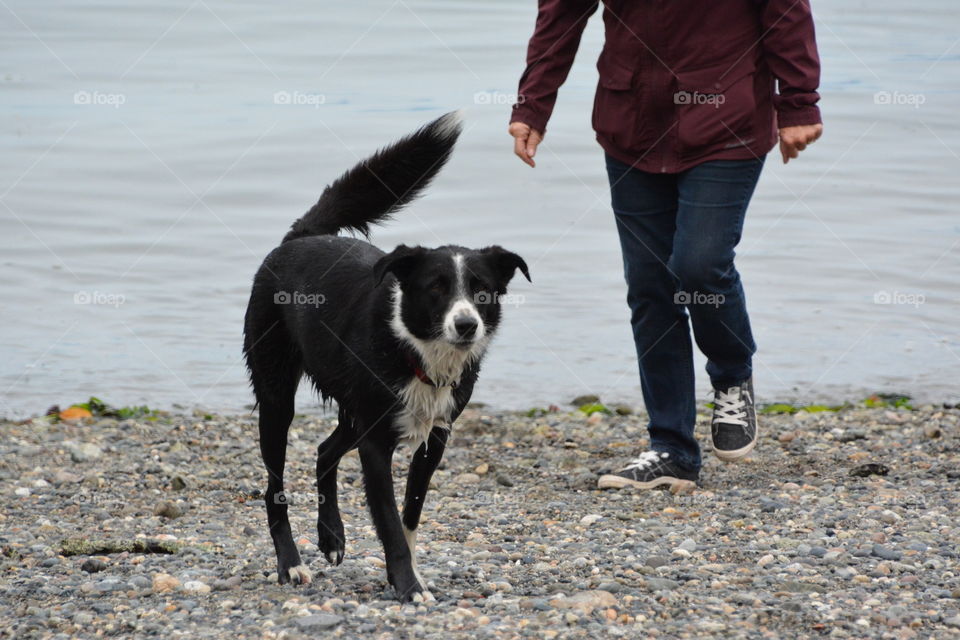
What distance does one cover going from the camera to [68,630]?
11.3 feet

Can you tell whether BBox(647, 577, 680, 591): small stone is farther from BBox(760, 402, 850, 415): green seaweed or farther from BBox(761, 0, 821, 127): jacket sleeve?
BBox(760, 402, 850, 415): green seaweed

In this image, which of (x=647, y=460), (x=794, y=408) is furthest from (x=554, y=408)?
(x=647, y=460)

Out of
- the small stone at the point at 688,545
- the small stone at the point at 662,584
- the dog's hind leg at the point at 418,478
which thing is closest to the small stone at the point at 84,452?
the dog's hind leg at the point at 418,478

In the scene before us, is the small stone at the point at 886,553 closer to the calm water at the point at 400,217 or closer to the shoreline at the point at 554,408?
the shoreline at the point at 554,408

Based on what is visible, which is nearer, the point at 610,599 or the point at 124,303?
the point at 610,599

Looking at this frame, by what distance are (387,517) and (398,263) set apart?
801mm

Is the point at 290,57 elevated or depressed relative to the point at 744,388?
elevated

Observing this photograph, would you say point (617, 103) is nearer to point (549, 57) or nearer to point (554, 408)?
point (549, 57)

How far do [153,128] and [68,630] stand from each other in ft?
41.2

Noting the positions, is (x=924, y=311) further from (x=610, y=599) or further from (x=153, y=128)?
(x=153, y=128)

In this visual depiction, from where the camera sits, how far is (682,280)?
4910mm

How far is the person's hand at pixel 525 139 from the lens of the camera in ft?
16.8

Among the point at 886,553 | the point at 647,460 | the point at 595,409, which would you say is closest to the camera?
the point at 886,553

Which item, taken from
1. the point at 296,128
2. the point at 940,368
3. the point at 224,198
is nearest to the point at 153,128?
the point at 296,128
